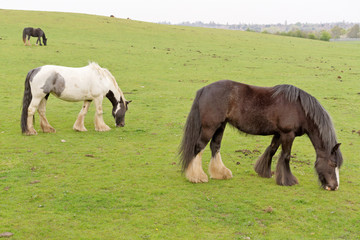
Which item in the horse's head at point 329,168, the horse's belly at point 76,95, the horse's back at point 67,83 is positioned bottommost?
the horse's head at point 329,168

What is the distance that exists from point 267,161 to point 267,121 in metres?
0.96

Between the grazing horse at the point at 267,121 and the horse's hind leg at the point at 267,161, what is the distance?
330 millimetres

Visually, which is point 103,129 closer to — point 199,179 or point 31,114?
point 31,114

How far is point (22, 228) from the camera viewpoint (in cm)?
527

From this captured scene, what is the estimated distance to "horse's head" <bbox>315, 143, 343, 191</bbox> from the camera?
6.76 meters

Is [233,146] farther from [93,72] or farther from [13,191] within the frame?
[13,191]

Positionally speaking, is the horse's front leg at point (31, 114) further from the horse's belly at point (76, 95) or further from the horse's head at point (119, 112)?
the horse's head at point (119, 112)

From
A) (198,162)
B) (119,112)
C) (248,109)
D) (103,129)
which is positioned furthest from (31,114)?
(248,109)

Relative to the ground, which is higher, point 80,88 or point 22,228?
point 80,88

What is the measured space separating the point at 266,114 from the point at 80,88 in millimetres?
5637

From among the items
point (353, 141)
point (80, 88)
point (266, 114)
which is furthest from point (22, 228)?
point (353, 141)

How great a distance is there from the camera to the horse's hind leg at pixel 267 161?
7503 mm

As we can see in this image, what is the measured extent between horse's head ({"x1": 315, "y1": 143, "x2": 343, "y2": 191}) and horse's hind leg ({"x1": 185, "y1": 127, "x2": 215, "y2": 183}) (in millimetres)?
1990

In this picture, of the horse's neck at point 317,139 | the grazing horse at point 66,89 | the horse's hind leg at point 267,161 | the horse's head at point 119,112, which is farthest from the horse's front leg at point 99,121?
the horse's neck at point 317,139
